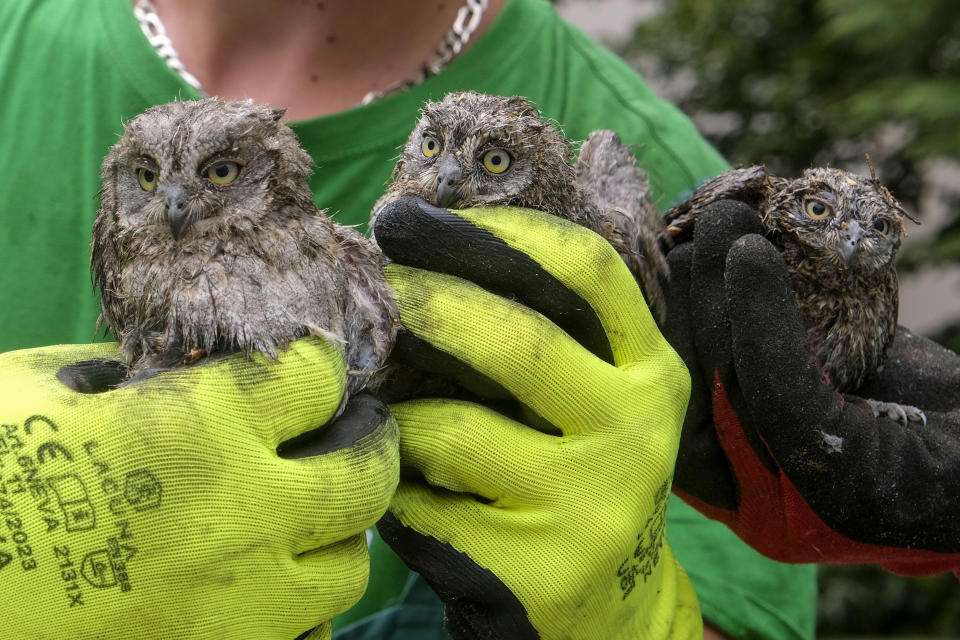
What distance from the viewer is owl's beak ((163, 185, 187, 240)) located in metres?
1.93

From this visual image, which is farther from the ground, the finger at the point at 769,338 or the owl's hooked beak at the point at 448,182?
the owl's hooked beak at the point at 448,182

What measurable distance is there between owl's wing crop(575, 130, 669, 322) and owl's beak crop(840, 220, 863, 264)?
0.49 m

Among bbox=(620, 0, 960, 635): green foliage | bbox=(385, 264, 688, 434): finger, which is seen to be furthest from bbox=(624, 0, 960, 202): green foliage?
bbox=(385, 264, 688, 434): finger

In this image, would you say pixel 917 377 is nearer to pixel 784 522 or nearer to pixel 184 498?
pixel 784 522

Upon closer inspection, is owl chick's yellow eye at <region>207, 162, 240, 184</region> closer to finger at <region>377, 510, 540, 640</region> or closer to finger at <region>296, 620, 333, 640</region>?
finger at <region>377, 510, 540, 640</region>

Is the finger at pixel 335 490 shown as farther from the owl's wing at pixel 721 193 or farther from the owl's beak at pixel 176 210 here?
the owl's wing at pixel 721 193

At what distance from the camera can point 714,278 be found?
93.4 inches

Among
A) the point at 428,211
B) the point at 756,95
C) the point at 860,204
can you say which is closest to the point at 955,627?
the point at 756,95

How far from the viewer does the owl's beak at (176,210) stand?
6.33ft

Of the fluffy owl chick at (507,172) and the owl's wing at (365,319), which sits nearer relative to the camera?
the owl's wing at (365,319)

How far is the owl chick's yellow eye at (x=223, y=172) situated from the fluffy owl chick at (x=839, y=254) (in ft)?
4.35

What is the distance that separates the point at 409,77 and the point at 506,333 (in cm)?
153

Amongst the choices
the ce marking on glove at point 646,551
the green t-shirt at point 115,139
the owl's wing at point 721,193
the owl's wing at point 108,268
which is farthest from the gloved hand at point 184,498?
the owl's wing at point 721,193

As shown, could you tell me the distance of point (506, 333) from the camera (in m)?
1.93
